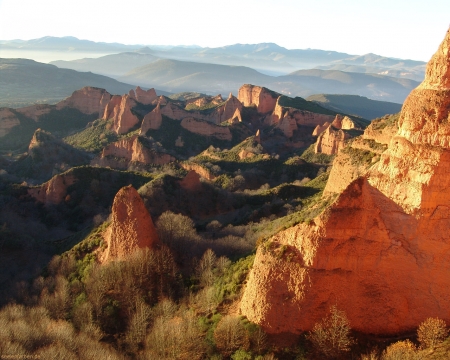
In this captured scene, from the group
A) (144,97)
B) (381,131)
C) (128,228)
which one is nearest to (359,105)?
(144,97)

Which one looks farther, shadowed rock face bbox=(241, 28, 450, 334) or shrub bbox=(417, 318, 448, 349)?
shadowed rock face bbox=(241, 28, 450, 334)

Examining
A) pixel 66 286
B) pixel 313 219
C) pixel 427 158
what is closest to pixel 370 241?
pixel 313 219

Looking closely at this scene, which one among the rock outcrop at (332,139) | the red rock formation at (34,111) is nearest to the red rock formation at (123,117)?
the red rock formation at (34,111)

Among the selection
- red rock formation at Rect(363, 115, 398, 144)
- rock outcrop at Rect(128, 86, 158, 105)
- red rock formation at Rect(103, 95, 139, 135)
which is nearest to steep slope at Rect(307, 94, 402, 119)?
rock outcrop at Rect(128, 86, 158, 105)

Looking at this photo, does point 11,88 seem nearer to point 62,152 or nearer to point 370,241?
point 62,152

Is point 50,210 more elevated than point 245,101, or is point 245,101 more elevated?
point 245,101

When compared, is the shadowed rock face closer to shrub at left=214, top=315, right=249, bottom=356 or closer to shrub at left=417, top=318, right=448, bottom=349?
shrub at left=417, top=318, right=448, bottom=349
